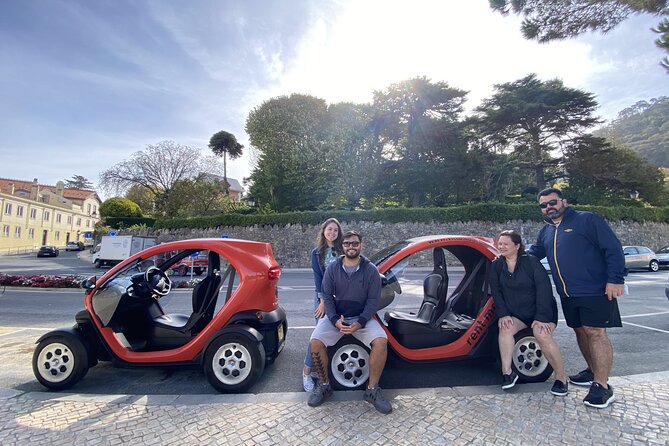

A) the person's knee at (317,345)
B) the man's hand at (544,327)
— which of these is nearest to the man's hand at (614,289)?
the man's hand at (544,327)

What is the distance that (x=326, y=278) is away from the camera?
3516 millimetres

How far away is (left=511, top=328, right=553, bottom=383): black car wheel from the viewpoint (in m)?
3.63

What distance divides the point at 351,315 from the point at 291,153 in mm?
27740

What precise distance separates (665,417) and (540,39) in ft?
36.1

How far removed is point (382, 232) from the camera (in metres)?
24.4

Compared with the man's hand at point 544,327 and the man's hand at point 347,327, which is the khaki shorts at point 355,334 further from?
the man's hand at point 544,327

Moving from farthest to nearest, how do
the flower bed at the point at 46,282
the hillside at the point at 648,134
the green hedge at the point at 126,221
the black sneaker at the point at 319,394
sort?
the hillside at the point at 648,134, the green hedge at the point at 126,221, the flower bed at the point at 46,282, the black sneaker at the point at 319,394

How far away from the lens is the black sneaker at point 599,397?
2.97 meters

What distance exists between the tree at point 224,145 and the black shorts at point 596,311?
1825 inches

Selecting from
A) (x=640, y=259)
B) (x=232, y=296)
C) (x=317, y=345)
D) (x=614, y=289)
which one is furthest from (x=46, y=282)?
(x=640, y=259)

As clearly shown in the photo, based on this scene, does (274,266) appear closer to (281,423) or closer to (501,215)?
(281,423)

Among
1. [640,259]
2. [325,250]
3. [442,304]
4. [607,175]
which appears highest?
[607,175]

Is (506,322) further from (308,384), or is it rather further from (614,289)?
(308,384)

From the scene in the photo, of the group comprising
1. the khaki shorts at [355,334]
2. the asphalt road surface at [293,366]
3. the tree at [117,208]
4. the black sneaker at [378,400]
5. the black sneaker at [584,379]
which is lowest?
the asphalt road surface at [293,366]
